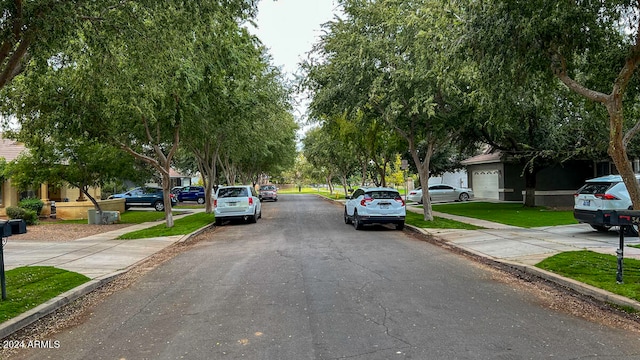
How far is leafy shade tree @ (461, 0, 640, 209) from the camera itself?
726cm

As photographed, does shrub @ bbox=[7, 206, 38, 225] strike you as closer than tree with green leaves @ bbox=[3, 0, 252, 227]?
No

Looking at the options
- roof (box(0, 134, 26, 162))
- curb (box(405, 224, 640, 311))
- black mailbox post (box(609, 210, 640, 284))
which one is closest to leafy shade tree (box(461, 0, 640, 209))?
black mailbox post (box(609, 210, 640, 284))

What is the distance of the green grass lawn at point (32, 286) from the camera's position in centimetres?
641

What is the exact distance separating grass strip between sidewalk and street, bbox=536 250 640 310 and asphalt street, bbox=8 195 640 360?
3.74ft

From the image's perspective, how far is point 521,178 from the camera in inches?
1181

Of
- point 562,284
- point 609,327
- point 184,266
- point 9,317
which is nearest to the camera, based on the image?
point 609,327

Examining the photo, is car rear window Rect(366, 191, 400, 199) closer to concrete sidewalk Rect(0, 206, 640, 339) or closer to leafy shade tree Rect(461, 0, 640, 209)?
concrete sidewalk Rect(0, 206, 640, 339)

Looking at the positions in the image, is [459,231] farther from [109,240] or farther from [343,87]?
[109,240]

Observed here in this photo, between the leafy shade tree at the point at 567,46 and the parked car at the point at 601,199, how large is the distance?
15.7 feet

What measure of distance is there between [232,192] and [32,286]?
1189cm

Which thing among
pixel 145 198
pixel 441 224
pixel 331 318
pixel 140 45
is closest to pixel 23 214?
pixel 145 198

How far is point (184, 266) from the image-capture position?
391 inches

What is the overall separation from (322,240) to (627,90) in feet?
27.5

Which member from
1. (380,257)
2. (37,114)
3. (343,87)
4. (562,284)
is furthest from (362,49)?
(37,114)
